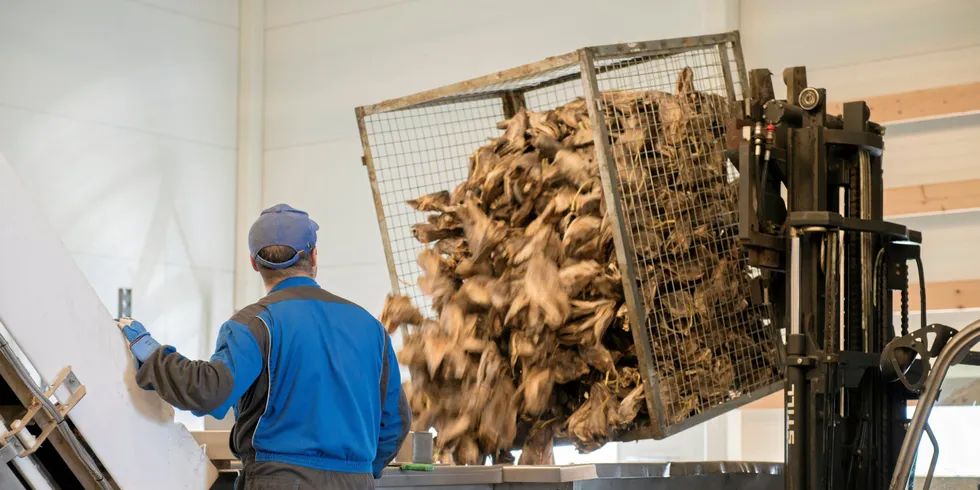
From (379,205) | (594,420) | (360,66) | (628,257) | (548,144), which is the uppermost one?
(360,66)

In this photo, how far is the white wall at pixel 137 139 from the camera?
9.27 m

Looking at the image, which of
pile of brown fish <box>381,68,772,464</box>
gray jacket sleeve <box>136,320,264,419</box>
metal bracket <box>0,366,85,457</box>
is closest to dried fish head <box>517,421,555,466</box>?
pile of brown fish <box>381,68,772,464</box>

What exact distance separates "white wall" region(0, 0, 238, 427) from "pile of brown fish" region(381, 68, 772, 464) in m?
5.61

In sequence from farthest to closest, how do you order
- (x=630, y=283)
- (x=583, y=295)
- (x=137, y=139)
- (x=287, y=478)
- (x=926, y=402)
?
(x=137, y=139) → (x=583, y=295) → (x=630, y=283) → (x=926, y=402) → (x=287, y=478)

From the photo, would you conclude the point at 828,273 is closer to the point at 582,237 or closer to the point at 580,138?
the point at 582,237

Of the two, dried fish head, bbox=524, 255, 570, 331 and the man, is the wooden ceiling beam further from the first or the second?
the man

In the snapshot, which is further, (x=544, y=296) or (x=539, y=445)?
(x=539, y=445)

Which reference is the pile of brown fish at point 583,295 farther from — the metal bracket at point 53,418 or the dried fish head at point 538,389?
the metal bracket at point 53,418

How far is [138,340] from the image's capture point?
2842 millimetres

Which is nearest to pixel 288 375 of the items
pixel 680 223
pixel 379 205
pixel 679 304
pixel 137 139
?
pixel 679 304

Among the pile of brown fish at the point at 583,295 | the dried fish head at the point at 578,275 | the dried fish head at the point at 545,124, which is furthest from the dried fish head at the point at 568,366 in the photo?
the dried fish head at the point at 545,124

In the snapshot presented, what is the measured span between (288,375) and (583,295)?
197cm

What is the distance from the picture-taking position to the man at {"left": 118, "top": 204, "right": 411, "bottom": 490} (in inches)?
111

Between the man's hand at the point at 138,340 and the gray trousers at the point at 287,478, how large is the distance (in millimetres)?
453
